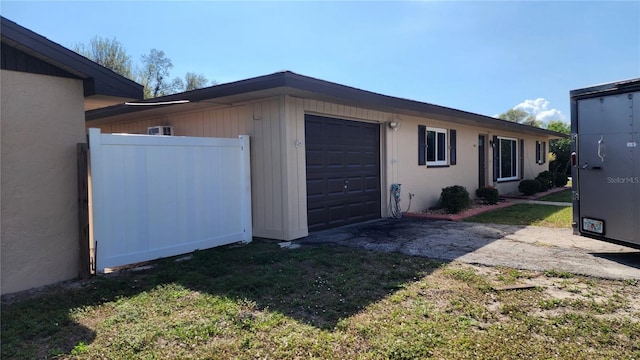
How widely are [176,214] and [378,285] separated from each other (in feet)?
10.7

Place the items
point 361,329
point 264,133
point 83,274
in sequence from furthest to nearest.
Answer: point 264,133 < point 83,274 < point 361,329

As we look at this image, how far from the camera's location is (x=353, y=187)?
889 centimetres

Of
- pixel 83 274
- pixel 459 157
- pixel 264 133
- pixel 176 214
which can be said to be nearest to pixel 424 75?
pixel 459 157

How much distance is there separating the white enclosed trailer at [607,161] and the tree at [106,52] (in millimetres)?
23321

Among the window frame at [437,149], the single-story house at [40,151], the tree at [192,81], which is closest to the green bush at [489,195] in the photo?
the window frame at [437,149]

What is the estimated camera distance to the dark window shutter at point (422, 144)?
36.1 ft

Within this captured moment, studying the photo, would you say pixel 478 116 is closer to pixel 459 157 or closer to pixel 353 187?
pixel 459 157

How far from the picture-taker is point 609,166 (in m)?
5.61

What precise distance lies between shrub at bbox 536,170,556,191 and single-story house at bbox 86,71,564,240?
7430 mm

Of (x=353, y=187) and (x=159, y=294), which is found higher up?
(x=353, y=187)

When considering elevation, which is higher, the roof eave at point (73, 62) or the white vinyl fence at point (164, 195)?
the roof eave at point (73, 62)

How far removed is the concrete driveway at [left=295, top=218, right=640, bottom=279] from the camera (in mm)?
5316

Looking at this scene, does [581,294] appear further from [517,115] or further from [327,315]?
[517,115]

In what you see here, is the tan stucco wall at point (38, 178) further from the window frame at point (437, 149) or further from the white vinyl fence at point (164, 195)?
the window frame at point (437, 149)
